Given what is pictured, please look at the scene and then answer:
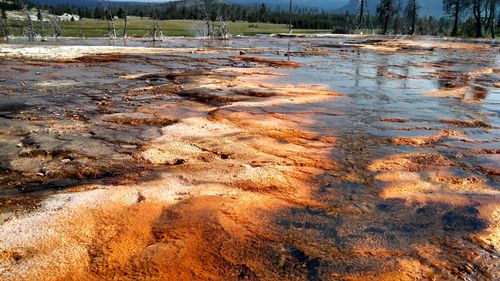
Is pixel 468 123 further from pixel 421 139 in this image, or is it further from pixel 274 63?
pixel 274 63

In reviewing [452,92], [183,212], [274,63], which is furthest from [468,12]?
[183,212]

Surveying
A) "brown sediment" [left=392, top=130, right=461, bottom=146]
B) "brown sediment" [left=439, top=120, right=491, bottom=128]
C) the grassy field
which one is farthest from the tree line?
"brown sediment" [left=392, top=130, right=461, bottom=146]

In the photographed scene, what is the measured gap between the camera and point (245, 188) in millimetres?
3838

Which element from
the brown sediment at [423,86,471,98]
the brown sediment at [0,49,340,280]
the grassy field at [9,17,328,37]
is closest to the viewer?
the brown sediment at [0,49,340,280]

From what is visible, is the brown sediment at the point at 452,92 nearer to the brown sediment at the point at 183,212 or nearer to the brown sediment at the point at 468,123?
the brown sediment at the point at 468,123

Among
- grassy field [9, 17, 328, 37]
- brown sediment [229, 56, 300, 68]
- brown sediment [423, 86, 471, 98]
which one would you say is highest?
grassy field [9, 17, 328, 37]

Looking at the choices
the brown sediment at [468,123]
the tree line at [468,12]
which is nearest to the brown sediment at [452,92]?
the brown sediment at [468,123]

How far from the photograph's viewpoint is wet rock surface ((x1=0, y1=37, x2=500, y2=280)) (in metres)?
2.72

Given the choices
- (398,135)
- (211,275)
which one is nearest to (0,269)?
(211,275)

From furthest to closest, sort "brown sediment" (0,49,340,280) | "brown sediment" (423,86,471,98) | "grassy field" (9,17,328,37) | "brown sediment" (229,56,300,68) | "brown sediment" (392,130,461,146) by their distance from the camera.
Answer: "grassy field" (9,17,328,37), "brown sediment" (229,56,300,68), "brown sediment" (423,86,471,98), "brown sediment" (392,130,461,146), "brown sediment" (0,49,340,280)

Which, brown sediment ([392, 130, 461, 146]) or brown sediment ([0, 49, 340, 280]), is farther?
brown sediment ([392, 130, 461, 146])

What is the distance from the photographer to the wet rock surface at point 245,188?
8.94 ft

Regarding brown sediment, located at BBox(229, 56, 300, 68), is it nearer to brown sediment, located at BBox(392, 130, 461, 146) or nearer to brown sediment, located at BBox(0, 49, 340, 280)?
brown sediment, located at BBox(0, 49, 340, 280)

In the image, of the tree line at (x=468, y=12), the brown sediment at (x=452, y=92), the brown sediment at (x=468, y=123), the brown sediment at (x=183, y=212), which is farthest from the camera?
the tree line at (x=468, y=12)
